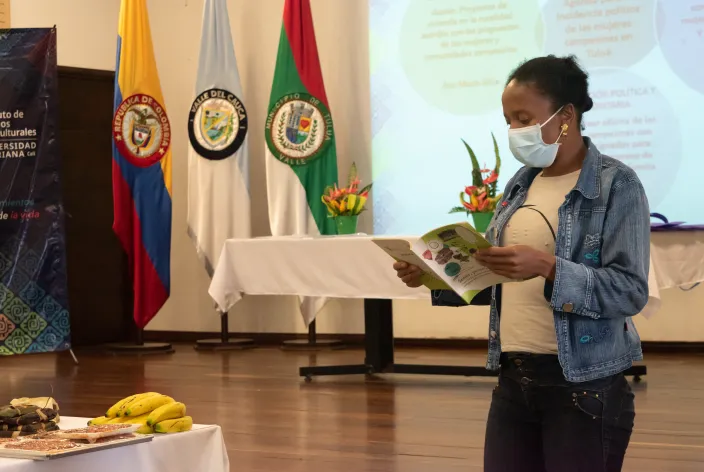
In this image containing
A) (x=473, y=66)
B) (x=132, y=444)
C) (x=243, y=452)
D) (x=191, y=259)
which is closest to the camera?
(x=132, y=444)

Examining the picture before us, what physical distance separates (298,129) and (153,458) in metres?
5.37

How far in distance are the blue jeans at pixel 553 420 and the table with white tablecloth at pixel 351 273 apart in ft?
10.4

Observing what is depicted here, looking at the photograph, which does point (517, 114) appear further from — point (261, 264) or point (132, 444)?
point (261, 264)

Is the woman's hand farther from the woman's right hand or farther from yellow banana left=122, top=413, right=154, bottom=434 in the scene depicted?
yellow banana left=122, top=413, right=154, bottom=434

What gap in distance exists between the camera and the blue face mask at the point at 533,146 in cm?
175

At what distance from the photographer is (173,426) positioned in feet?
6.67

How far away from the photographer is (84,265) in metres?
7.86

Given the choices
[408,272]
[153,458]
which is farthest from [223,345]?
[408,272]

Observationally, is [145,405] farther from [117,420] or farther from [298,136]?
[298,136]

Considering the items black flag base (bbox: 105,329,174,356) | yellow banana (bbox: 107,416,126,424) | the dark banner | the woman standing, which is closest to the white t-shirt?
the woman standing

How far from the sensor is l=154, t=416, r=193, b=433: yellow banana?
6.62ft

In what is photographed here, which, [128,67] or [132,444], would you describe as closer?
[132,444]

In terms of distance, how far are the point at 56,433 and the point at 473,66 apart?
17.8 ft

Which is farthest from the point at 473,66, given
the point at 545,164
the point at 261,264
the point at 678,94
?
the point at 545,164
